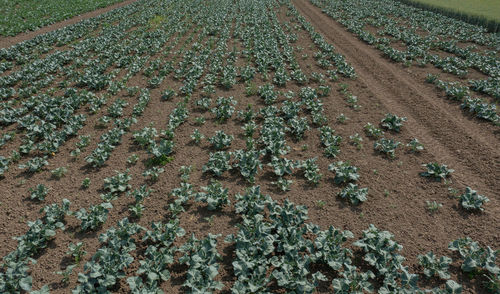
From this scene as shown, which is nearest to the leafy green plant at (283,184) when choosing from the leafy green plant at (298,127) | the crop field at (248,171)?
the crop field at (248,171)

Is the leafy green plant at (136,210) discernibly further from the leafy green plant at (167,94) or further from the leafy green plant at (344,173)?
the leafy green plant at (167,94)

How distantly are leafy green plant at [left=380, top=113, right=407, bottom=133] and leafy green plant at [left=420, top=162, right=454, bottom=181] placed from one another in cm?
264

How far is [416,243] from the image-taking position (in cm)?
677

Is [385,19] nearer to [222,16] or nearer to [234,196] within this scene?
[222,16]

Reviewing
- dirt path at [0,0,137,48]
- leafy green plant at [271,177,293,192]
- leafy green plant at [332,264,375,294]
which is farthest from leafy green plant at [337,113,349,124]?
dirt path at [0,0,137,48]

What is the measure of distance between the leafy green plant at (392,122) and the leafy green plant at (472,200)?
156 inches

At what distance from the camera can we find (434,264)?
5992mm

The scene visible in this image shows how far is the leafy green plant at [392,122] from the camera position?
11.4 m

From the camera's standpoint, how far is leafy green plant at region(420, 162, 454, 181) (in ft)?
28.8

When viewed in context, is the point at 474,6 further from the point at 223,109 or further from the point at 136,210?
the point at 136,210

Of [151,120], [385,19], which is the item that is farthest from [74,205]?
[385,19]

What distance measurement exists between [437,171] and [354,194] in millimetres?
3058

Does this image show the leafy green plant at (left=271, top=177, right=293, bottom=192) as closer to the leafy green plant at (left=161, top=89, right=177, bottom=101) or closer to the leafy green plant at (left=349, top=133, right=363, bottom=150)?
the leafy green plant at (left=349, top=133, right=363, bottom=150)

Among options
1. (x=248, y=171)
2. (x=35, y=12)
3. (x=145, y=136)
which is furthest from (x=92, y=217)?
(x=35, y=12)
